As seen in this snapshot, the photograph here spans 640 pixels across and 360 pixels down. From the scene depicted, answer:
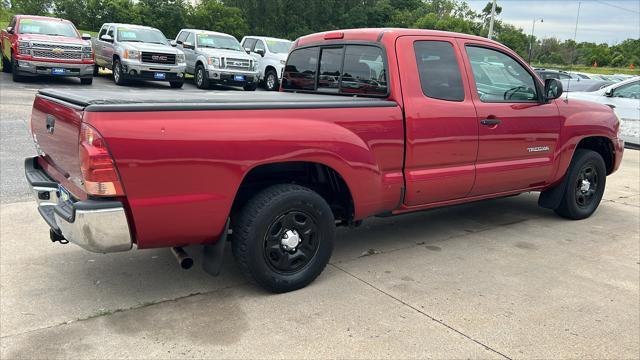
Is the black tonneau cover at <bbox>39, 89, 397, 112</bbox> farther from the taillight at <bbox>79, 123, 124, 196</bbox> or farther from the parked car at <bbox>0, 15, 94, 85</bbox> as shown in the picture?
the parked car at <bbox>0, 15, 94, 85</bbox>

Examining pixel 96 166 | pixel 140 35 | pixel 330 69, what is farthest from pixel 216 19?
pixel 96 166

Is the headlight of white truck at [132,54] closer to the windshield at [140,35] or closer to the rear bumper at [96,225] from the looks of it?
the windshield at [140,35]

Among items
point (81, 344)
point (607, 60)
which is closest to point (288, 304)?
point (81, 344)

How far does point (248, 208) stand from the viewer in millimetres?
3588

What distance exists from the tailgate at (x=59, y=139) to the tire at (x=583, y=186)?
16.0 feet

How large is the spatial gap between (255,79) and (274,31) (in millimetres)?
30503

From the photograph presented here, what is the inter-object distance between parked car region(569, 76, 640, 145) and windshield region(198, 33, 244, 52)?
437 inches

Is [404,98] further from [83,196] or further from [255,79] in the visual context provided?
[255,79]

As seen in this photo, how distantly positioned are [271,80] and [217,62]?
2528mm

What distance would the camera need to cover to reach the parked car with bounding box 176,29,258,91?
1702 cm

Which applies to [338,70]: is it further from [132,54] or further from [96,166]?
[132,54]

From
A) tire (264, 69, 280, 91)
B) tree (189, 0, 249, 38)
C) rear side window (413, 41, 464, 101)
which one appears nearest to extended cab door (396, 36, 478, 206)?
rear side window (413, 41, 464, 101)

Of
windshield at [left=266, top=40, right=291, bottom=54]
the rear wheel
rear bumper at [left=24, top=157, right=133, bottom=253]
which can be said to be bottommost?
rear bumper at [left=24, top=157, right=133, bottom=253]

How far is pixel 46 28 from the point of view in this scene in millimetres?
14961
